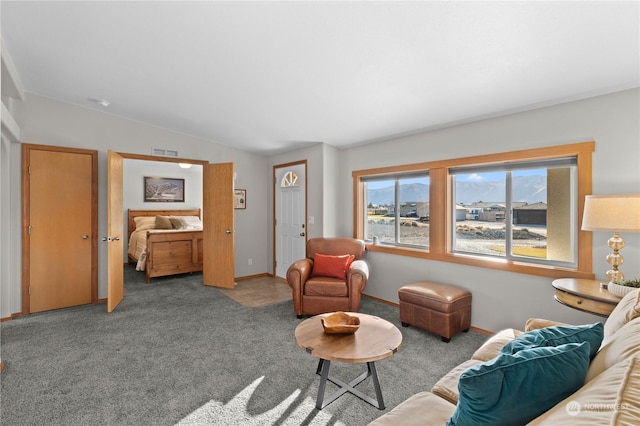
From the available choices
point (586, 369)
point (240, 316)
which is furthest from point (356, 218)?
point (586, 369)

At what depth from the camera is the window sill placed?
2676mm

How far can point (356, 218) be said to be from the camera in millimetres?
4574

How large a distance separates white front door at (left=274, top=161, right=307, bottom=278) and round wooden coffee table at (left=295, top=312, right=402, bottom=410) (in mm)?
2900

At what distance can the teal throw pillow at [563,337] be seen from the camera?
3.77 ft

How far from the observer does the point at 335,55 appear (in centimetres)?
230

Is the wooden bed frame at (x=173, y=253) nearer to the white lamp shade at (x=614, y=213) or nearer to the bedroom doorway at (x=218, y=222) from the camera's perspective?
the bedroom doorway at (x=218, y=222)

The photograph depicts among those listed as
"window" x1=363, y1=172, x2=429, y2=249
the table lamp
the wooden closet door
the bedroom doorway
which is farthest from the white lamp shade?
the wooden closet door

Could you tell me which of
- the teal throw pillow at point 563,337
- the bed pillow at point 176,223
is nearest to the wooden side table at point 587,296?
the teal throw pillow at point 563,337

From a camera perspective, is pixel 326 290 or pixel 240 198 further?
pixel 240 198

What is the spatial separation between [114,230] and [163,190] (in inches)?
149

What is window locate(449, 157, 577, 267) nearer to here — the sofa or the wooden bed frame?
the sofa

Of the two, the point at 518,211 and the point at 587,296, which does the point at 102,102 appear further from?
the point at 587,296

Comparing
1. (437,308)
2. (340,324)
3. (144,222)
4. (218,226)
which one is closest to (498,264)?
(437,308)

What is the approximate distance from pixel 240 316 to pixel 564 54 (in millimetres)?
3879
